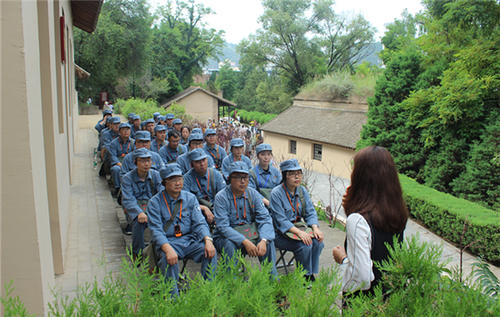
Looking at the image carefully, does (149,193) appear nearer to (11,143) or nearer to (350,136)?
(11,143)

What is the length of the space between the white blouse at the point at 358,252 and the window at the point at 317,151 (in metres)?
25.6

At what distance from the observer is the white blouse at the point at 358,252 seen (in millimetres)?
2701

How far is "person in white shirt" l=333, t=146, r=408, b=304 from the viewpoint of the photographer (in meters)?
2.74

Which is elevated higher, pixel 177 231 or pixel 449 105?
pixel 449 105

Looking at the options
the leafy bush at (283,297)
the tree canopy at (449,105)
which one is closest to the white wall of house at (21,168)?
the leafy bush at (283,297)

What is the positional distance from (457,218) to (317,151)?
17.3m

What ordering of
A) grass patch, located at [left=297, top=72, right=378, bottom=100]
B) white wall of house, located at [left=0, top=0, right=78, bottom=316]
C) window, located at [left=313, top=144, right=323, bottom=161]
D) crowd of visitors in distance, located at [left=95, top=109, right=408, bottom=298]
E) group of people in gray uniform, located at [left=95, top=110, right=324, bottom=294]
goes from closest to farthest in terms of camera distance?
crowd of visitors in distance, located at [left=95, top=109, right=408, bottom=298], white wall of house, located at [left=0, top=0, right=78, bottom=316], group of people in gray uniform, located at [left=95, top=110, right=324, bottom=294], window, located at [left=313, top=144, right=323, bottom=161], grass patch, located at [left=297, top=72, right=378, bottom=100]

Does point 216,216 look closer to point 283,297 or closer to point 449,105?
point 283,297

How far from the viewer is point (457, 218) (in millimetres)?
11492

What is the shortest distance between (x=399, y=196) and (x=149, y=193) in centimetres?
463

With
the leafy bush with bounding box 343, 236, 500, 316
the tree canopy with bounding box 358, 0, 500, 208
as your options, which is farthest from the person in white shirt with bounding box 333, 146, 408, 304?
the tree canopy with bounding box 358, 0, 500, 208

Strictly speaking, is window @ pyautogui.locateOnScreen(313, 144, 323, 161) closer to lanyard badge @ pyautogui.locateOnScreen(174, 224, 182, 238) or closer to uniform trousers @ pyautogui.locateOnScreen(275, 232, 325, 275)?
uniform trousers @ pyautogui.locateOnScreen(275, 232, 325, 275)

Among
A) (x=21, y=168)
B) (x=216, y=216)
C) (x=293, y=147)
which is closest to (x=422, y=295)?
(x=21, y=168)

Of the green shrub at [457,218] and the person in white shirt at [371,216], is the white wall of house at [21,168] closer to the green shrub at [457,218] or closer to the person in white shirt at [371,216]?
the person in white shirt at [371,216]
